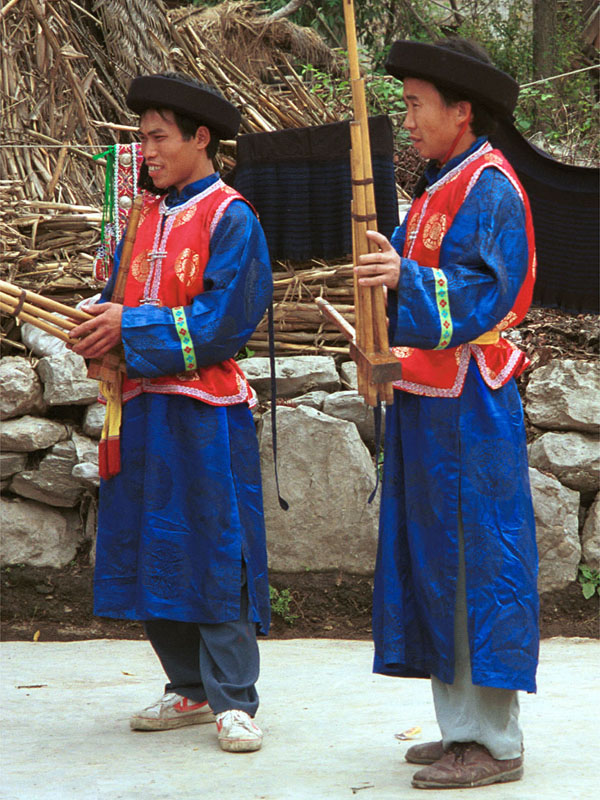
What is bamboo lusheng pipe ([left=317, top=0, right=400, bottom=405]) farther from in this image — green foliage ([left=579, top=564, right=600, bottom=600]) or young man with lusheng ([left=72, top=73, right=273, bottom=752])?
green foliage ([left=579, top=564, right=600, bottom=600])

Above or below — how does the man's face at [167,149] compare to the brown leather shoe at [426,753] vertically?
above

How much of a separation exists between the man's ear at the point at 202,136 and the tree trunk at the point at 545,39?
23.2 ft

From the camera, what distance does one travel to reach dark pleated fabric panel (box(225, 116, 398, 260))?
5004 millimetres

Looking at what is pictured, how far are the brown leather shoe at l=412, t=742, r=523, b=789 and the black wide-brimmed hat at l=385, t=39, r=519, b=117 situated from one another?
1.55 metres

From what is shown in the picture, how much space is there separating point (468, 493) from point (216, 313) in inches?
32.6

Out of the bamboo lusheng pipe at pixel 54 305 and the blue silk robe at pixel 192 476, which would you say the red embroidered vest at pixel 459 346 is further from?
the bamboo lusheng pipe at pixel 54 305

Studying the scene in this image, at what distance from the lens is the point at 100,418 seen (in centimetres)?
486

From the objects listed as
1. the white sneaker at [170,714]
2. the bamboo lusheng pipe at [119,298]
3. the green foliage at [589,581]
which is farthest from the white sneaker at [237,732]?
the green foliage at [589,581]

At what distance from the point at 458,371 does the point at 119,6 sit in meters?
4.42

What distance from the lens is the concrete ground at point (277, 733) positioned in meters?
2.54

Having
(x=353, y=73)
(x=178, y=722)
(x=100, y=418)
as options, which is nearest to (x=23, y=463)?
→ (x=100, y=418)

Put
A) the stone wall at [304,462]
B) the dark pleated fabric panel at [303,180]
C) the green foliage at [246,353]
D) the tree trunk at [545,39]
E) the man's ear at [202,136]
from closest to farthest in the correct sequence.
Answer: the man's ear at [202,136] < the stone wall at [304,462] < the dark pleated fabric panel at [303,180] < the green foliage at [246,353] < the tree trunk at [545,39]

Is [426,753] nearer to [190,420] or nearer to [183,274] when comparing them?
[190,420]

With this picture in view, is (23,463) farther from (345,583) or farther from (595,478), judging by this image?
(595,478)
